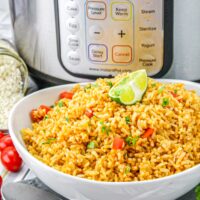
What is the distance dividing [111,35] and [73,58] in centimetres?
10

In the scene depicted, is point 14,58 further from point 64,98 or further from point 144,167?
point 144,167

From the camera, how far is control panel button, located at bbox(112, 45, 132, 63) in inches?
50.4

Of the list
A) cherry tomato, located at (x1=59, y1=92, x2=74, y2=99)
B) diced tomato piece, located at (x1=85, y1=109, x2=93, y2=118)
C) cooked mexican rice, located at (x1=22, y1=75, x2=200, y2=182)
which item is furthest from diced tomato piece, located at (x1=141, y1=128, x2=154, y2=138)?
cherry tomato, located at (x1=59, y1=92, x2=74, y2=99)

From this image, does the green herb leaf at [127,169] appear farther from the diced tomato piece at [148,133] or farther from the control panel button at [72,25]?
the control panel button at [72,25]

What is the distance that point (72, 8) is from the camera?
1.27m

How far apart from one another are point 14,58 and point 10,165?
294 millimetres

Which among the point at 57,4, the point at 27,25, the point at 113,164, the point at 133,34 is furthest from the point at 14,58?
the point at 113,164

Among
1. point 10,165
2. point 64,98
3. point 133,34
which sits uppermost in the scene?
point 133,34

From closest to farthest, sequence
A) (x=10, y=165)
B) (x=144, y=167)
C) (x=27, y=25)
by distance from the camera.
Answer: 1. (x=144, y=167)
2. (x=10, y=165)
3. (x=27, y=25)

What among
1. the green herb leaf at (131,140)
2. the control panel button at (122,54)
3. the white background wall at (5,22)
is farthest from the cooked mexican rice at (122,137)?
the white background wall at (5,22)

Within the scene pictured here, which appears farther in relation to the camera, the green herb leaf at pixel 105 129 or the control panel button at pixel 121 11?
the control panel button at pixel 121 11

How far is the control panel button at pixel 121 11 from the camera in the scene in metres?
→ 1.24

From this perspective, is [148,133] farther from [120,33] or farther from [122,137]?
[120,33]

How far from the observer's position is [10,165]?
48.5 inches
